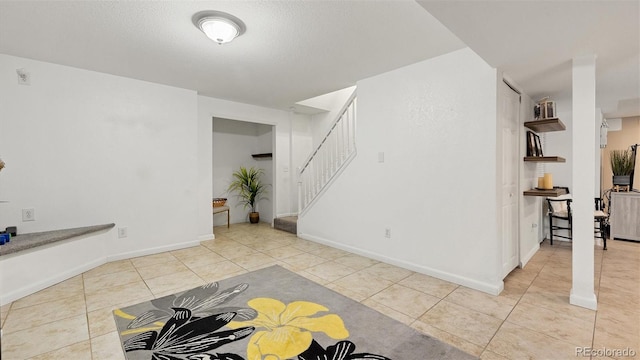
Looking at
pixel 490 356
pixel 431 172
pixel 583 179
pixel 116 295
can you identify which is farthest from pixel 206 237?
pixel 583 179

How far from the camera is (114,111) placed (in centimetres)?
384

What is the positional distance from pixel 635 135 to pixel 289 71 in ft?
19.8

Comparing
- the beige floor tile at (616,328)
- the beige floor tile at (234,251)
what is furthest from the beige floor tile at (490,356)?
the beige floor tile at (234,251)

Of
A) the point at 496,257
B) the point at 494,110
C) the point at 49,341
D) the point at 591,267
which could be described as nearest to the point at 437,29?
the point at 494,110

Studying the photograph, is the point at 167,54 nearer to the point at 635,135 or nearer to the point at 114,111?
the point at 114,111

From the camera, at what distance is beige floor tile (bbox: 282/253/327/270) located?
3.59 meters

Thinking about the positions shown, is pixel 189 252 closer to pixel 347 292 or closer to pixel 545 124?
pixel 347 292

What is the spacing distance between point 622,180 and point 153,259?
7209mm

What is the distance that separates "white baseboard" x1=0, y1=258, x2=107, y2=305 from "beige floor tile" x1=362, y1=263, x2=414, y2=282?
3328mm

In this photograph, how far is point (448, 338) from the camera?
6.86 ft

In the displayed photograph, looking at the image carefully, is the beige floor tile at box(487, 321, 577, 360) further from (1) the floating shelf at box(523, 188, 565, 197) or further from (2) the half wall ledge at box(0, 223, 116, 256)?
(2) the half wall ledge at box(0, 223, 116, 256)

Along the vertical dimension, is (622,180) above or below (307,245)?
above

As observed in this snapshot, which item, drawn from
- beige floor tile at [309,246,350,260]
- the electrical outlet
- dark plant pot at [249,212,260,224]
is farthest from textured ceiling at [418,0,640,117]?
dark plant pot at [249,212,260,224]

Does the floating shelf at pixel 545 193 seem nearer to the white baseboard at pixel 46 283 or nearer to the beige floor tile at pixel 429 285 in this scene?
the beige floor tile at pixel 429 285
